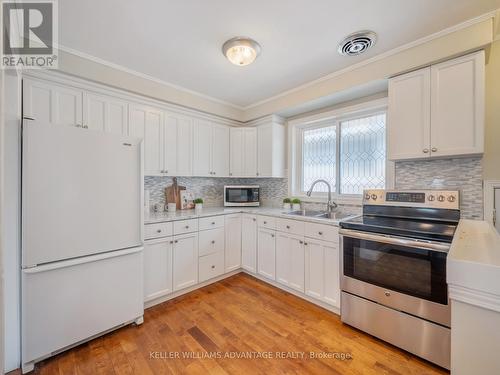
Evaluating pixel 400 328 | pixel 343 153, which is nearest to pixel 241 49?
pixel 343 153

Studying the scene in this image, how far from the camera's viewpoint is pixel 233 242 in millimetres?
3068

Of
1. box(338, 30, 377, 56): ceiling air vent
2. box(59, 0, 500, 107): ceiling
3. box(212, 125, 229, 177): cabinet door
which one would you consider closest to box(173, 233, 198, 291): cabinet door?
box(212, 125, 229, 177): cabinet door

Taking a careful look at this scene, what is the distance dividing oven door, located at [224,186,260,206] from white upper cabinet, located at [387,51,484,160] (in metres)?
1.93

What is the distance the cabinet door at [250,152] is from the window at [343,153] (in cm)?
63

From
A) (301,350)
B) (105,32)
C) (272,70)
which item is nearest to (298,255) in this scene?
(301,350)

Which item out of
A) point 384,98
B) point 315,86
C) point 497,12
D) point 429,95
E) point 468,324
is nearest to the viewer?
point 468,324

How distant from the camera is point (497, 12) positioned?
61.9 inches

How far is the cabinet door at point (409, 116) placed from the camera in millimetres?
1892

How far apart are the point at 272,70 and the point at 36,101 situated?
2.24 m

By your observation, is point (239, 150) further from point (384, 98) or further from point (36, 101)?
point (36, 101)

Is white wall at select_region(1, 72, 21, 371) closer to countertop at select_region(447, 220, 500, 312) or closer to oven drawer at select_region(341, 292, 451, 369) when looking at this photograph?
countertop at select_region(447, 220, 500, 312)

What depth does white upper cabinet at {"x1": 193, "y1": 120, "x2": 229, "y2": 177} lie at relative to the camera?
123 inches

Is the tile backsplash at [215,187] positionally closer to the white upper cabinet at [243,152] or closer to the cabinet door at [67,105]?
the white upper cabinet at [243,152]

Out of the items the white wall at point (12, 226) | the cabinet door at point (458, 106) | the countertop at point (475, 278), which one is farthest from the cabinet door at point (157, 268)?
the cabinet door at point (458, 106)
